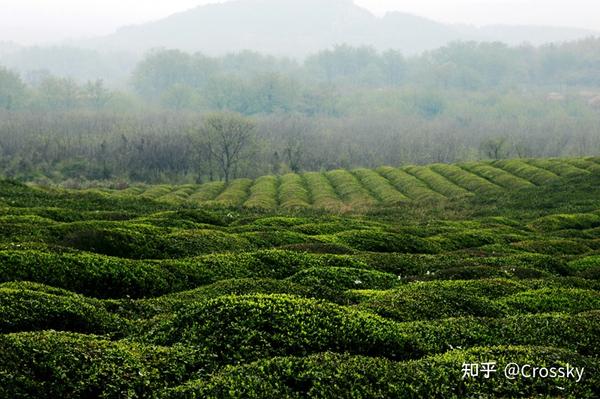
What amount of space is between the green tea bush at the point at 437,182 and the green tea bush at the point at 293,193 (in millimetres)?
26900

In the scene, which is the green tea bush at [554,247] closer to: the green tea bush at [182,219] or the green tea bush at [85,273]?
the green tea bush at [182,219]

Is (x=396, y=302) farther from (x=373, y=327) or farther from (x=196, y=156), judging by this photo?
(x=196, y=156)

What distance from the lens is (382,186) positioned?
117m

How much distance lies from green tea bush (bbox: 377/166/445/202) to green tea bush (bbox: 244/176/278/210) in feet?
89.2

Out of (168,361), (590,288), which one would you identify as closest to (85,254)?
(168,361)

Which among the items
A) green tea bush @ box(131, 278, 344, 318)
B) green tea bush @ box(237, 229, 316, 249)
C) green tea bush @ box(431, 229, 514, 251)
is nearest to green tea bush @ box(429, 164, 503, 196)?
green tea bush @ box(431, 229, 514, 251)

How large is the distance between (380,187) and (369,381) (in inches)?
4113

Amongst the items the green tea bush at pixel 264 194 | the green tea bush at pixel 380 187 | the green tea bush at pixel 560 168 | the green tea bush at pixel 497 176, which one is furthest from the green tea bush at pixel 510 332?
the green tea bush at pixel 560 168

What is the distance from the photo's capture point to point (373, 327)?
1622 cm

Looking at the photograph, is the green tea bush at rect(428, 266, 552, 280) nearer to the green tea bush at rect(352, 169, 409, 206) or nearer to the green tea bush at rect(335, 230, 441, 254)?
the green tea bush at rect(335, 230, 441, 254)

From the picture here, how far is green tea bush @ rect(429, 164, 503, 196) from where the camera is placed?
101562 millimetres

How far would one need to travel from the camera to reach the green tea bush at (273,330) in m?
14.7

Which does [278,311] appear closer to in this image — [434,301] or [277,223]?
[434,301]

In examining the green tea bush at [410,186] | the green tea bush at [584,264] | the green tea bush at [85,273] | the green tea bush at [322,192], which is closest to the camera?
the green tea bush at [85,273]
